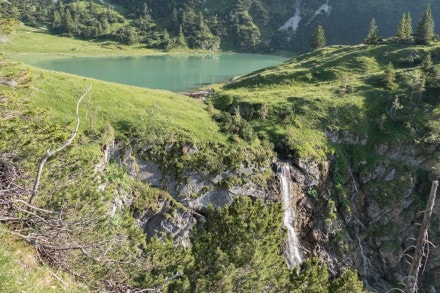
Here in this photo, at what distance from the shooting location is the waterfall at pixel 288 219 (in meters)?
33.2

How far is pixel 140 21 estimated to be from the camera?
7869 inches

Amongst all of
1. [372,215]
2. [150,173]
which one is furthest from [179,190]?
[372,215]

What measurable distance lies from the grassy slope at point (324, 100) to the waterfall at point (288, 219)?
3325 millimetres

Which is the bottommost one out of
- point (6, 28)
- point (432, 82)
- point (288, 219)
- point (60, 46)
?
point (60, 46)

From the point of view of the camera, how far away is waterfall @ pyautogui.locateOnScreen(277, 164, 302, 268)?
33.2 metres

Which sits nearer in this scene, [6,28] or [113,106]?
[6,28]

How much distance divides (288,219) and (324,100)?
19.7 metres

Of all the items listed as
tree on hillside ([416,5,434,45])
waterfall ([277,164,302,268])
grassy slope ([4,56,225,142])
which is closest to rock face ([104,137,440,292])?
waterfall ([277,164,302,268])

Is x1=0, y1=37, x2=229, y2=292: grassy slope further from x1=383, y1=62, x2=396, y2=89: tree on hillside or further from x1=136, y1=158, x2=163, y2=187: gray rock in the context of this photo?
x1=383, y1=62, x2=396, y2=89: tree on hillside

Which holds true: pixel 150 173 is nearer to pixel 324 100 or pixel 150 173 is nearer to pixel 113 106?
pixel 113 106

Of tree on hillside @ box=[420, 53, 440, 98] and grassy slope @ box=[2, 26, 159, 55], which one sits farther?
grassy slope @ box=[2, 26, 159, 55]

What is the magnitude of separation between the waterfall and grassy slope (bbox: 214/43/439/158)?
3325mm

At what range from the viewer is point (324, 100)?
157ft

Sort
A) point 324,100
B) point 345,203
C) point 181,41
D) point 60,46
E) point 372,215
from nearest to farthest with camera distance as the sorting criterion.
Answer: point 345,203 < point 372,215 < point 324,100 < point 60,46 < point 181,41
